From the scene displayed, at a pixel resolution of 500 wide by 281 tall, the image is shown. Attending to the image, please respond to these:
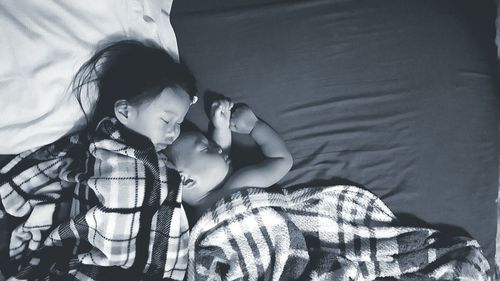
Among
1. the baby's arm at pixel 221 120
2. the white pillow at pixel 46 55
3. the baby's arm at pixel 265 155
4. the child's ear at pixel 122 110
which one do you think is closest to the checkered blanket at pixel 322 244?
the baby's arm at pixel 265 155

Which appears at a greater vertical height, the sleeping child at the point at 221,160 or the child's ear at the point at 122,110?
the child's ear at the point at 122,110

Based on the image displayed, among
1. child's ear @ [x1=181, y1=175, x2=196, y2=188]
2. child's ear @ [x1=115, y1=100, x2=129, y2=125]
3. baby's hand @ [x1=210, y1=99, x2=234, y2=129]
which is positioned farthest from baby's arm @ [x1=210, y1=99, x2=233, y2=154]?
child's ear @ [x1=115, y1=100, x2=129, y2=125]

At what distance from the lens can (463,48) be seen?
118cm

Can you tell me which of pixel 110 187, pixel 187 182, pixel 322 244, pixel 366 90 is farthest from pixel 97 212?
pixel 366 90

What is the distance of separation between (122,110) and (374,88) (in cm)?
69

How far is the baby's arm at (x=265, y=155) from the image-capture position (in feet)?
3.79

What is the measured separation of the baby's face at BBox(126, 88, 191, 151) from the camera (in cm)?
109

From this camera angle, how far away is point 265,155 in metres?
1.18

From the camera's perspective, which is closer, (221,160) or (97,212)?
(97,212)

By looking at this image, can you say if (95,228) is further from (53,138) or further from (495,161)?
(495,161)

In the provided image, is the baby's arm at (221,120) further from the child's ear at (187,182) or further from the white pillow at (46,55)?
the white pillow at (46,55)

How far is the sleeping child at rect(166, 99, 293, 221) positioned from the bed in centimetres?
4

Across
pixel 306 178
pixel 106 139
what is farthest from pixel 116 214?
pixel 306 178

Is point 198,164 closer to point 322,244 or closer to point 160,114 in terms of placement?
point 160,114
